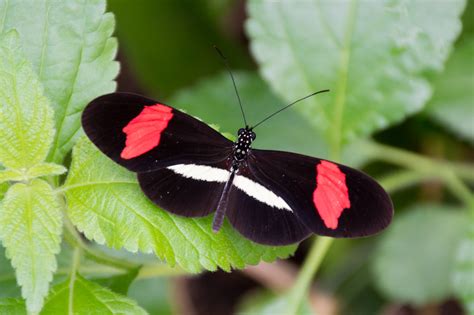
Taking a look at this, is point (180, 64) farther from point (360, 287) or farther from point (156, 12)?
point (360, 287)

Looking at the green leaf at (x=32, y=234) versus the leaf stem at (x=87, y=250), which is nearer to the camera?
the green leaf at (x=32, y=234)

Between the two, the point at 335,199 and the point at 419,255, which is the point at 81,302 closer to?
the point at 335,199

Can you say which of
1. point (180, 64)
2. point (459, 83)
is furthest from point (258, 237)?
point (180, 64)

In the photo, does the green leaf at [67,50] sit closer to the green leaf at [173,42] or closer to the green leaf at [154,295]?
the green leaf at [154,295]

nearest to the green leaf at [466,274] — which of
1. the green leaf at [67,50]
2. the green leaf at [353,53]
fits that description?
the green leaf at [353,53]

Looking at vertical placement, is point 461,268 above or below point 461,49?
below

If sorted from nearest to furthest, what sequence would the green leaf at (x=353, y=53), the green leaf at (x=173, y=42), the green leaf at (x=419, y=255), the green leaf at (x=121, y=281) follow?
the green leaf at (x=121, y=281) < the green leaf at (x=353, y=53) < the green leaf at (x=419, y=255) < the green leaf at (x=173, y=42)

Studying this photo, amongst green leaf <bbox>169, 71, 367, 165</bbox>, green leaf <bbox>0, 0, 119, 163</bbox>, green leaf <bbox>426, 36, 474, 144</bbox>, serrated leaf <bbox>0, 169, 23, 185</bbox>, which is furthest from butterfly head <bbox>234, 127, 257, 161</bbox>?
green leaf <bbox>426, 36, 474, 144</bbox>
